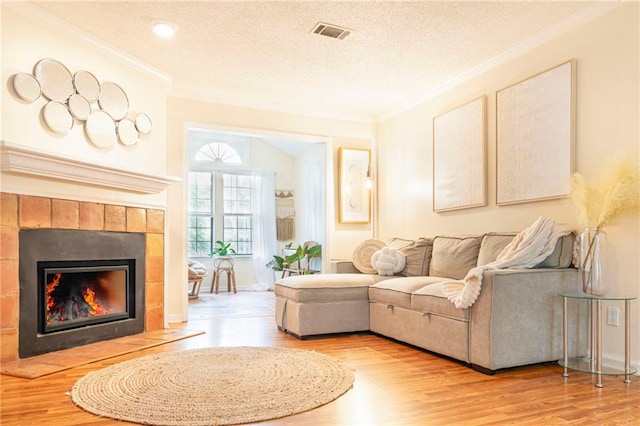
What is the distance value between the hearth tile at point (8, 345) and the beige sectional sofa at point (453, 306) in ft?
6.47

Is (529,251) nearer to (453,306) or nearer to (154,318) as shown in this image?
(453,306)

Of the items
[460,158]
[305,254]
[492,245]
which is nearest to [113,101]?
[460,158]

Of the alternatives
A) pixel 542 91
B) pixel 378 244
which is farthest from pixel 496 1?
pixel 378 244

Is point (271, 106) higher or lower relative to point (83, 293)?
higher

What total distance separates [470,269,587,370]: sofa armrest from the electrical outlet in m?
0.15

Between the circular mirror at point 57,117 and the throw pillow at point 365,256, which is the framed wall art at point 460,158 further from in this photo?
the circular mirror at point 57,117

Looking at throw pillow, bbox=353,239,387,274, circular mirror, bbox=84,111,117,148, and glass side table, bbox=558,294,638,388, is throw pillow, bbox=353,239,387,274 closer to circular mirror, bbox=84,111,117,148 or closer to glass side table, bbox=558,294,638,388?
glass side table, bbox=558,294,638,388

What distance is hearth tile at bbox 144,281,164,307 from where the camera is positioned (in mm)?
4305

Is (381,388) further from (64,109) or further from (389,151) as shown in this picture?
(389,151)

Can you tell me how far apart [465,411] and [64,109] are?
331 cm

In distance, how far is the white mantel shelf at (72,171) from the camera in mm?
2973

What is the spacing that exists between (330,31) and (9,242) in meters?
2.65

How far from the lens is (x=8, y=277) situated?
312 cm

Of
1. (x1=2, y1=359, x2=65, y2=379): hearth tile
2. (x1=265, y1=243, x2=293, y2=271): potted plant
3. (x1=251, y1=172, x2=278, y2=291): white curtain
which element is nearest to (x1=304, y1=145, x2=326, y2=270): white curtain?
(x1=265, y1=243, x2=293, y2=271): potted plant
